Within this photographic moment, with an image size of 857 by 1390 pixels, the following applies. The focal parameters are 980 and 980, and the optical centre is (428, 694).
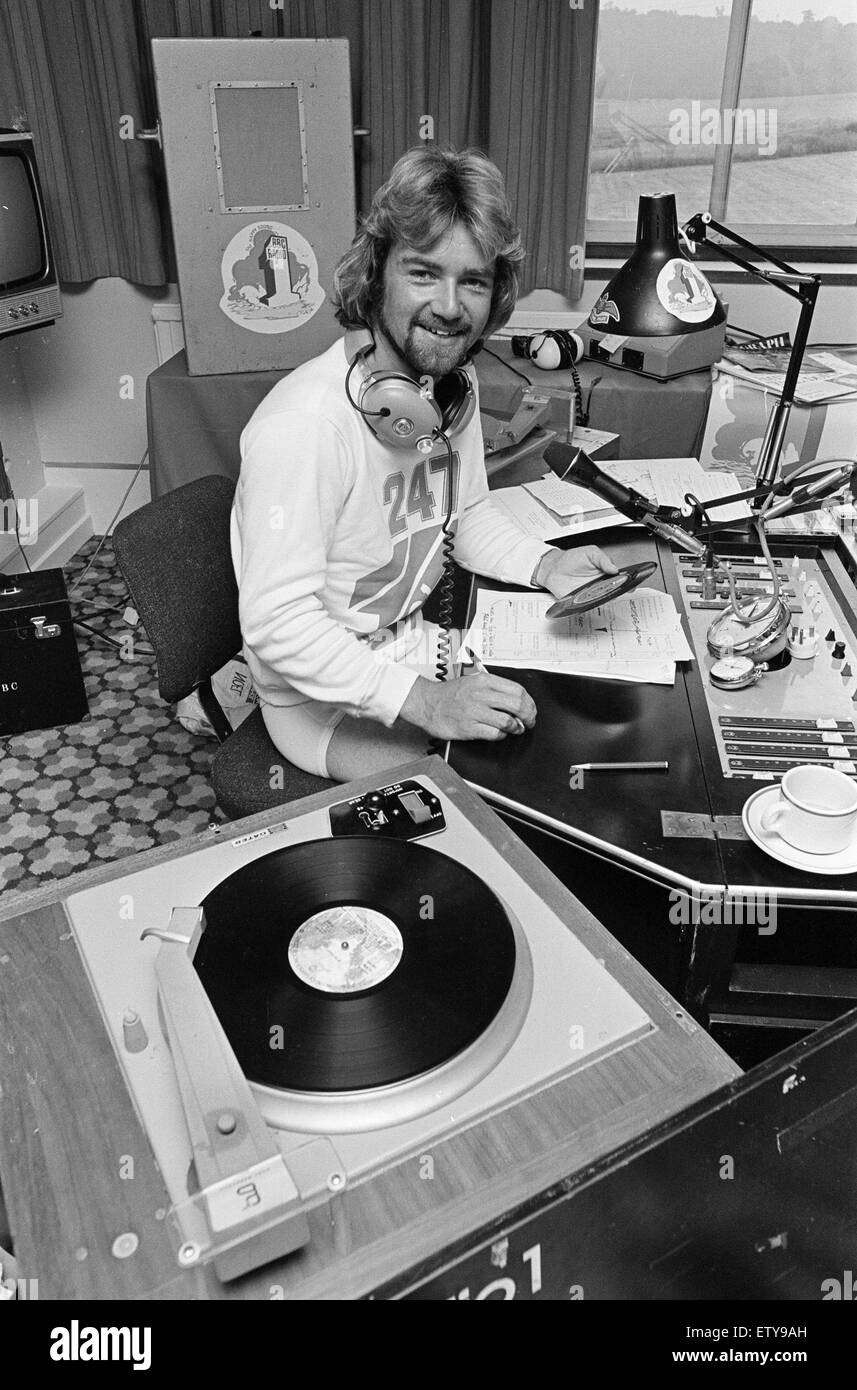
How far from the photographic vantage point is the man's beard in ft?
4.51

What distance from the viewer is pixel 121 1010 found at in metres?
0.71

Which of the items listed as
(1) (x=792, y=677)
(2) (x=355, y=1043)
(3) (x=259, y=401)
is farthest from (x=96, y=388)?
(2) (x=355, y=1043)

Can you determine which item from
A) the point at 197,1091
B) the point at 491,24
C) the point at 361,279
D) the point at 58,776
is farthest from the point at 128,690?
the point at 197,1091

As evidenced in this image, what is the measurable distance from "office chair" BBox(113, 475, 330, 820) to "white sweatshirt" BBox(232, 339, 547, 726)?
0.09m

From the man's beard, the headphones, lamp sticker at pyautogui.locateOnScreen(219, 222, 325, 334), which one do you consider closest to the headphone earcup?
the headphones

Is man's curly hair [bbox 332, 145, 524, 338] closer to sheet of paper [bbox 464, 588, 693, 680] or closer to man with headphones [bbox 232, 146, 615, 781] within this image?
man with headphones [bbox 232, 146, 615, 781]

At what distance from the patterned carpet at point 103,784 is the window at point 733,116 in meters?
1.96

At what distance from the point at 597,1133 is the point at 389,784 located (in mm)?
432

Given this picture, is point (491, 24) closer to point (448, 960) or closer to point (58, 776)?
point (58, 776)

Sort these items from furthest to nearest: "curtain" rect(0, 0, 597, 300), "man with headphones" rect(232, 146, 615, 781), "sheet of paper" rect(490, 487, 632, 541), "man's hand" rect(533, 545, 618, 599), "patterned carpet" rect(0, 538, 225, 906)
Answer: "curtain" rect(0, 0, 597, 300) < "patterned carpet" rect(0, 538, 225, 906) < "sheet of paper" rect(490, 487, 632, 541) < "man's hand" rect(533, 545, 618, 599) < "man with headphones" rect(232, 146, 615, 781)

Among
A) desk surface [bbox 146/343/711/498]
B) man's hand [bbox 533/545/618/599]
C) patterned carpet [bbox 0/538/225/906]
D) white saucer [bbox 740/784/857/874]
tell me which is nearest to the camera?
white saucer [bbox 740/784/857/874]


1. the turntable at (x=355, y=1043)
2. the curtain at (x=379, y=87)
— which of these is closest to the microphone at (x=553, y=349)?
the curtain at (x=379, y=87)

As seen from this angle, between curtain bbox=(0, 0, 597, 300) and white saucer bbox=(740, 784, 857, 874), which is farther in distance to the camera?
curtain bbox=(0, 0, 597, 300)

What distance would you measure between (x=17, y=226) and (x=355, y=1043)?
261cm
